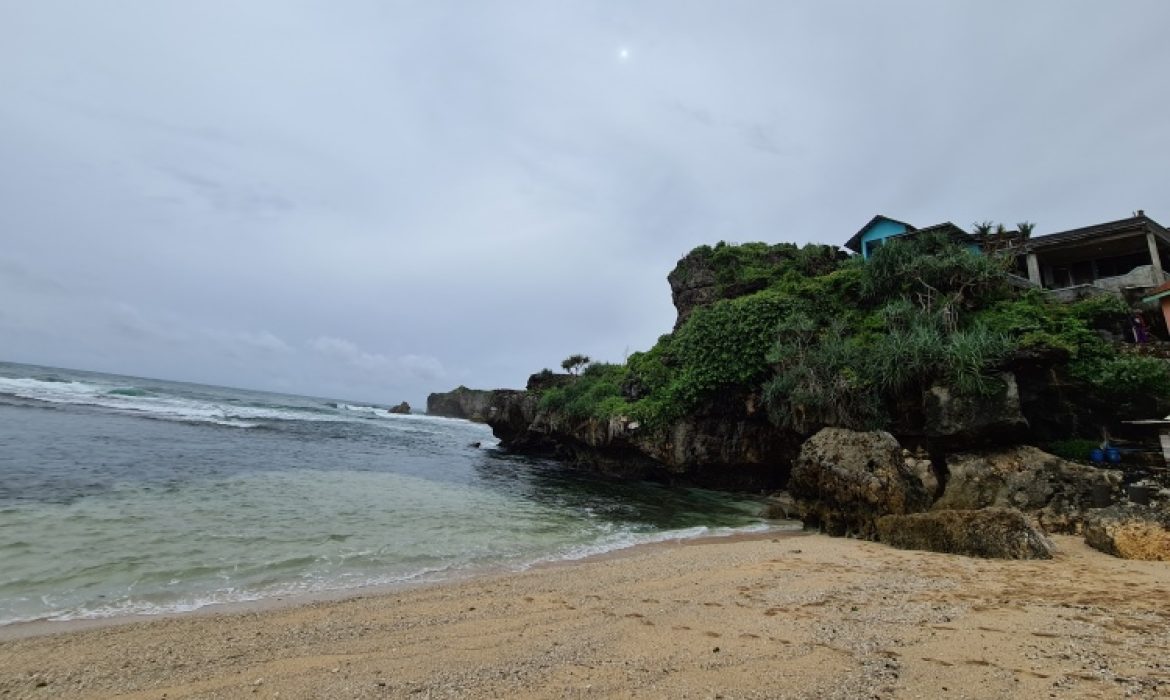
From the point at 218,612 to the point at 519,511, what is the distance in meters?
7.98

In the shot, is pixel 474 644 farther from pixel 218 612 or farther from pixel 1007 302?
pixel 1007 302

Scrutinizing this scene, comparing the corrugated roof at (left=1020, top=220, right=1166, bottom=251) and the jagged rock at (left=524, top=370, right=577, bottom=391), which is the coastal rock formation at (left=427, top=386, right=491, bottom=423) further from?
the corrugated roof at (left=1020, top=220, right=1166, bottom=251)

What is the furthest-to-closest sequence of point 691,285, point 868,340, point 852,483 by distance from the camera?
1. point 691,285
2. point 868,340
3. point 852,483

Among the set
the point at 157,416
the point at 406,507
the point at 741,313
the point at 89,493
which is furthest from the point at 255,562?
the point at 157,416

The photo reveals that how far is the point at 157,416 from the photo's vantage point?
32750 mm

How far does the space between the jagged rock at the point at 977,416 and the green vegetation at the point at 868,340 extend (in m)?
0.23

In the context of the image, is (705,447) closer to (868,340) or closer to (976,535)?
(868,340)

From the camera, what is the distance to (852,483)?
37.2ft

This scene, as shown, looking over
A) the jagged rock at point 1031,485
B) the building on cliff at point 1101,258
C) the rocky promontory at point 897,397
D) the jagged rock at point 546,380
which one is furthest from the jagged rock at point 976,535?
the jagged rock at point 546,380

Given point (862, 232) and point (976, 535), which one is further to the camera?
point (862, 232)

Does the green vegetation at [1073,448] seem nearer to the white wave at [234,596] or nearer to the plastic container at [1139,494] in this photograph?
the plastic container at [1139,494]

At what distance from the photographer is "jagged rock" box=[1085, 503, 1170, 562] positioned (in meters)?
7.49

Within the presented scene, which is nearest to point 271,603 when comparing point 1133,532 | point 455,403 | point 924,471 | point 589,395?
point 1133,532

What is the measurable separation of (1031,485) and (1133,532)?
327 cm
